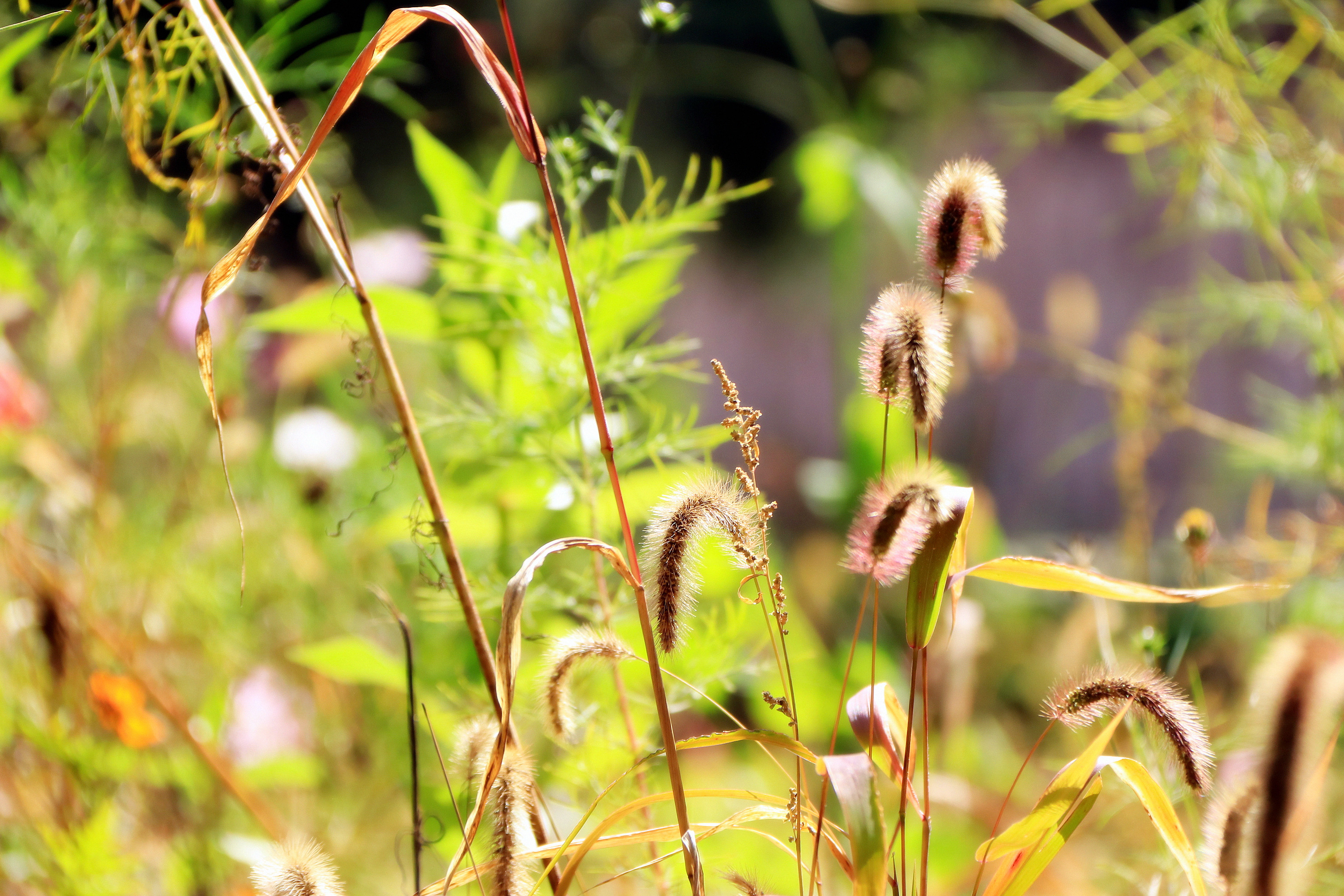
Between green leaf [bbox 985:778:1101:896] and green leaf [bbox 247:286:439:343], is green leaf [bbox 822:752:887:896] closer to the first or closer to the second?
green leaf [bbox 985:778:1101:896]

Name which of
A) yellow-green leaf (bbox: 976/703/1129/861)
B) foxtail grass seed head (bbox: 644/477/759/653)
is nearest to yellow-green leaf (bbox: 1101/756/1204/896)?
yellow-green leaf (bbox: 976/703/1129/861)

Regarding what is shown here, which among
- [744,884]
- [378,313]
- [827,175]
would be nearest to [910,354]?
[744,884]

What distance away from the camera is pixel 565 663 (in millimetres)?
230

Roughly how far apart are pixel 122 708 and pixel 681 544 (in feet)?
1.17

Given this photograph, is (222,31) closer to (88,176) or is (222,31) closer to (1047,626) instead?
(88,176)

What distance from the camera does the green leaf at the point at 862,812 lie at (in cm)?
19

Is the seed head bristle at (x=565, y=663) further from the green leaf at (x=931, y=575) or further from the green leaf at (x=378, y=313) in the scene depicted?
the green leaf at (x=378, y=313)

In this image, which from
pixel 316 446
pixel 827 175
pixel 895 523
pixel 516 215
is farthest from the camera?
pixel 827 175

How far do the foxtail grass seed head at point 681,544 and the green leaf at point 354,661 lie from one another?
0.23 metres

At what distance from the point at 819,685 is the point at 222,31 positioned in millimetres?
565

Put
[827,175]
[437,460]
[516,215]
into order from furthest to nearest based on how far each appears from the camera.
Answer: [827,175] < [437,460] < [516,215]

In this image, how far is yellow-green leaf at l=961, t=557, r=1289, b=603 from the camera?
0.22 meters

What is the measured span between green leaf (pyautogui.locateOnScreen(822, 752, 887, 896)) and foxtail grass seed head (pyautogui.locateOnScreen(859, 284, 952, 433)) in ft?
0.27

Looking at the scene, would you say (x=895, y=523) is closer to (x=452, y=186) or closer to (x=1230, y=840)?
(x=1230, y=840)
